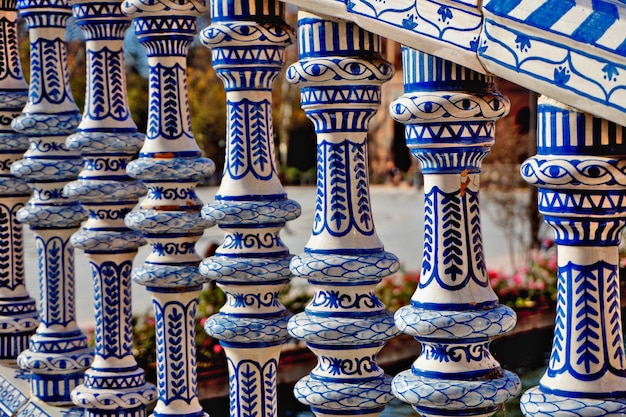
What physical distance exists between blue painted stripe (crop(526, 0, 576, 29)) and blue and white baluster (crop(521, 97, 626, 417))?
0.37 ft

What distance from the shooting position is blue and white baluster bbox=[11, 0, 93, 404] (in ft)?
9.14

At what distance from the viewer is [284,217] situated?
201cm

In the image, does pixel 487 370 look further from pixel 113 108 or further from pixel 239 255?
pixel 113 108

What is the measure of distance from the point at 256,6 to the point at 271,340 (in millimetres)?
607

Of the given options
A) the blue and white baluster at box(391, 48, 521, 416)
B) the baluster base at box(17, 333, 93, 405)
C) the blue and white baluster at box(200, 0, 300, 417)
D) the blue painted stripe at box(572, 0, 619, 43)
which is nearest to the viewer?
the blue painted stripe at box(572, 0, 619, 43)

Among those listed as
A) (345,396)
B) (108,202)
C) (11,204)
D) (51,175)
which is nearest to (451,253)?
(345,396)

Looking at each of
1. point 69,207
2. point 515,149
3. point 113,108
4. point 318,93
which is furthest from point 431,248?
point 515,149

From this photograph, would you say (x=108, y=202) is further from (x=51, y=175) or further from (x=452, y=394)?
(x=452, y=394)

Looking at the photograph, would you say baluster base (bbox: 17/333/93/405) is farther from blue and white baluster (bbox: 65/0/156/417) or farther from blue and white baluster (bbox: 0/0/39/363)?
blue and white baluster (bbox: 0/0/39/363)

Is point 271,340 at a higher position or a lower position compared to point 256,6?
lower

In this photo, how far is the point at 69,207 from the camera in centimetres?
285

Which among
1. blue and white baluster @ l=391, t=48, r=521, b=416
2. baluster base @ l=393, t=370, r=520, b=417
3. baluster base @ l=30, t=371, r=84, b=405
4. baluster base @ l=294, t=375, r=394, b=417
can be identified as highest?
blue and white baluster @ l=391, t=48, r=521, b=416

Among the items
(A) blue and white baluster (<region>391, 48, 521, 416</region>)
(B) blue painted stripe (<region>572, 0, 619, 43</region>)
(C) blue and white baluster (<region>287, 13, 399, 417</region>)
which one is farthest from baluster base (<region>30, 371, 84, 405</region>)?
(B) blue painted stripe (<region>572, 0, 619, 43</region>)

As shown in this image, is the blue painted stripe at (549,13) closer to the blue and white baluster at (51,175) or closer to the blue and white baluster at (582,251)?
the blue and white baluster at (582,251)
